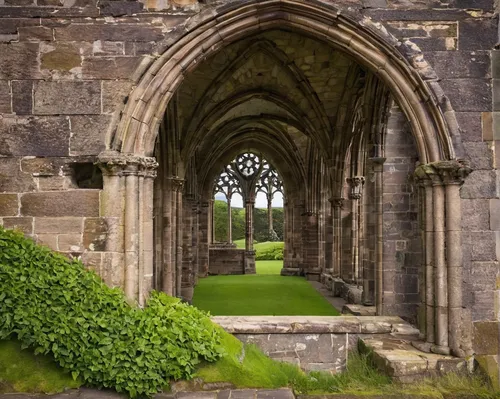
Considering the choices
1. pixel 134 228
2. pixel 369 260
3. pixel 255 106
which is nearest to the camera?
pixel 134 228

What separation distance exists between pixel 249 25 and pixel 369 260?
4910 mm

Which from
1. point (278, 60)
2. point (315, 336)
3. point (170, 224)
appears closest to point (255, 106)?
point (278, 60)

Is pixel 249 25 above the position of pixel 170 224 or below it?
above

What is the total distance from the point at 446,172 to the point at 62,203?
4.47m

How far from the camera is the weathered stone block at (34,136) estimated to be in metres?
5.25

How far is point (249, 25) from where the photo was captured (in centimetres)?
545

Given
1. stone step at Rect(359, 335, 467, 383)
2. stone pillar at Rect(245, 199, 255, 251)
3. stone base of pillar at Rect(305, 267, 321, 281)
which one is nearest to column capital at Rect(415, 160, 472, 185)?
stone step at Rect(359, 335, 467, 383)

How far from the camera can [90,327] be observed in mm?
4707

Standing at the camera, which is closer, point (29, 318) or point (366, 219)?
point (29, 318)

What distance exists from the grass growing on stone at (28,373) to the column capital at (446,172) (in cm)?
447

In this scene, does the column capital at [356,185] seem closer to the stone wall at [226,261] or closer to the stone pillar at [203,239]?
the stone pillar at [203,239]

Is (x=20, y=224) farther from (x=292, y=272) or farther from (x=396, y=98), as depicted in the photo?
(x=292, y=272)

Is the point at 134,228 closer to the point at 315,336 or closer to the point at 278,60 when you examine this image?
the point at 315,336

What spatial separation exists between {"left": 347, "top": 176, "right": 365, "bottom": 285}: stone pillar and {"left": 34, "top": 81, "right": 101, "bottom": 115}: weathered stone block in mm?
6997
